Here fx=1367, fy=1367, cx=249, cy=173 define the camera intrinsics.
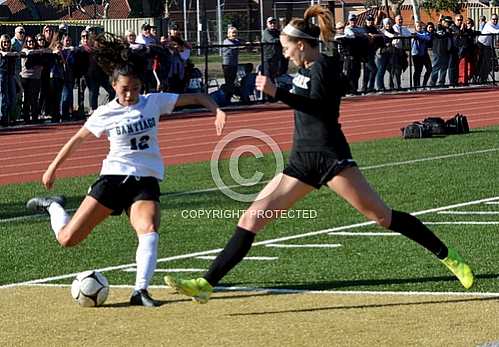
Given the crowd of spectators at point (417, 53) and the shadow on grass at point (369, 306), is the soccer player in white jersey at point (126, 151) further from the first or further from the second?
the crowd of spectators at point (417, 53)

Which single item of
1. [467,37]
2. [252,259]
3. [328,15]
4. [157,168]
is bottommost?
[467,37]

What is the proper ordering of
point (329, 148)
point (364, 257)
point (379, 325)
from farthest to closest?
point (364, 257), point (329, 148), point (379, 325)

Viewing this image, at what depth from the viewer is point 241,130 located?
84.9ft

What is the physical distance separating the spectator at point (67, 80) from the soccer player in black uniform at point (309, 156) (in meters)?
19.1

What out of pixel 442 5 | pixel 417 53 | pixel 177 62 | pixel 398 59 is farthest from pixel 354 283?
pixel 442 5

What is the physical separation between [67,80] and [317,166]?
19306mm

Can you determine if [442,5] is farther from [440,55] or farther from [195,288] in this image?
[195,288]

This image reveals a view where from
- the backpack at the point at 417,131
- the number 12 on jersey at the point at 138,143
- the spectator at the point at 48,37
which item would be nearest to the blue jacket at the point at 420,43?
the spectator at the point at 48,37

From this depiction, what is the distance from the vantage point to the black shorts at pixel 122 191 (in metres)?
9.82

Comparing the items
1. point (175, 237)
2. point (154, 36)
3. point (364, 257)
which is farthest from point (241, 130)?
point (364, 257)

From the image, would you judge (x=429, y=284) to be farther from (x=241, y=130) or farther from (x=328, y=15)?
(x=241, y=130)

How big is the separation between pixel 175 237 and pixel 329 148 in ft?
13.0

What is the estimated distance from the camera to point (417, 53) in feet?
118

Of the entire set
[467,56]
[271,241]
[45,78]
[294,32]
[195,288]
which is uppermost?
[294,32]
